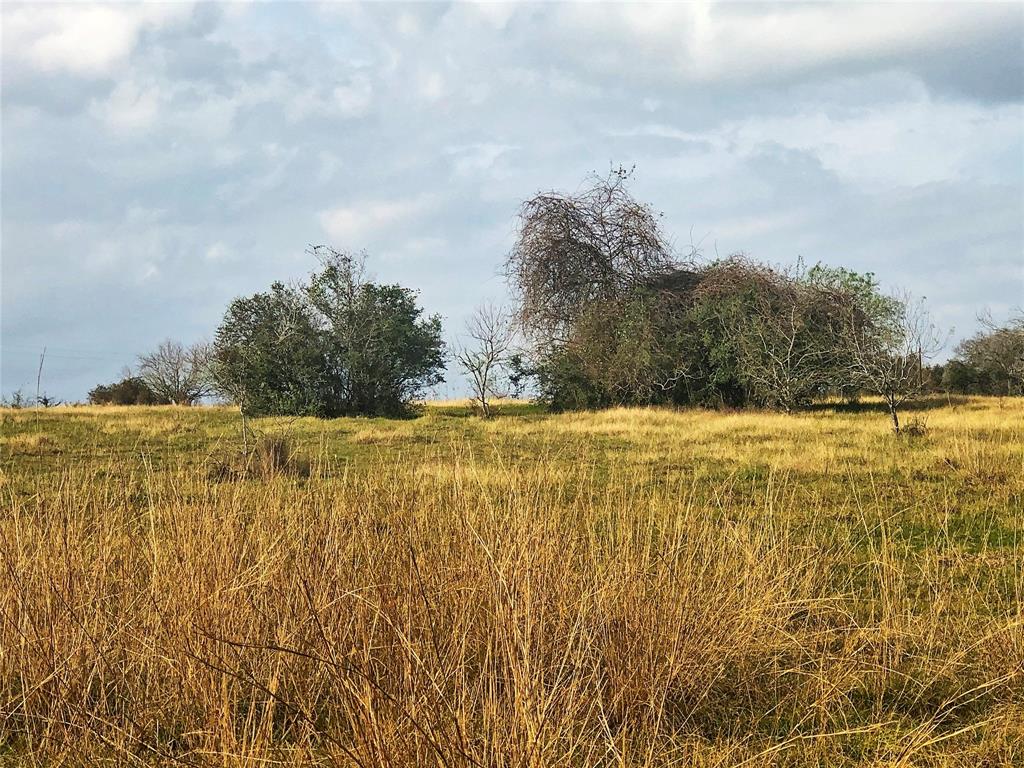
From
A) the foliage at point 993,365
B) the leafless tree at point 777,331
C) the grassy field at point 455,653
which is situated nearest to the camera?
the grassy field at point 455,653

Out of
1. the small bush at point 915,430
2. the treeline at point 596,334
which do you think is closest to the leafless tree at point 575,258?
the treeline at point 596,334

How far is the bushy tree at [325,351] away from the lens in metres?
28.1

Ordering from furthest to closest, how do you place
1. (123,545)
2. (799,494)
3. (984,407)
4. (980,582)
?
(984,407) < (799,494) < (980,582) < (123,545)

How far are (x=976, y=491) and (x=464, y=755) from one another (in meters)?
9.50

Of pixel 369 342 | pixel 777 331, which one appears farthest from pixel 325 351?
pixel 777 331

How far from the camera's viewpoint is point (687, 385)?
94.8 ft

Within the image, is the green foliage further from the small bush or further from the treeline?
the small bush

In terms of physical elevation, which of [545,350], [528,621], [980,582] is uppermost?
[545,350]

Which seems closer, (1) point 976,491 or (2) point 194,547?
(2) point 194,547

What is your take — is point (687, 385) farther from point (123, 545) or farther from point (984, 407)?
point (123, 545)

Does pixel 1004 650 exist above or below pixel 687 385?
below

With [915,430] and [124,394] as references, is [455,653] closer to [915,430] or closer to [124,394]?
[915,430]

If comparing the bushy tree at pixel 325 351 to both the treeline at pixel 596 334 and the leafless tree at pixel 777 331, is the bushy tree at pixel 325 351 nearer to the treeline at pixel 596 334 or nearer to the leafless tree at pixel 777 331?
the treeline at pixel 596 334

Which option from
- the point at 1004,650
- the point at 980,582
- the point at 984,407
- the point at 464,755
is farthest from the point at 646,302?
the point at 464,755
